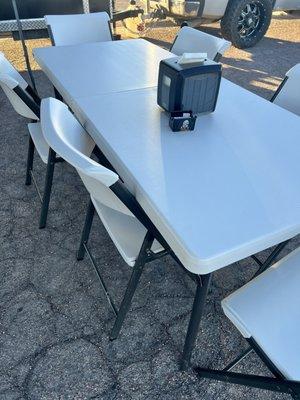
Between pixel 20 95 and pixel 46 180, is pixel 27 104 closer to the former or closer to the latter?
pixel 20 95

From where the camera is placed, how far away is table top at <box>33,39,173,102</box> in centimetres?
176

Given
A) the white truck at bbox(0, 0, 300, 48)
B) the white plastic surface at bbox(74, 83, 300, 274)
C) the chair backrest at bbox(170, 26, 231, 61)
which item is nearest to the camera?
the white plastic surface at bbox(74, 83, 300, 274)

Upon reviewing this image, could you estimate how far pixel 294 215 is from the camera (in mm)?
970

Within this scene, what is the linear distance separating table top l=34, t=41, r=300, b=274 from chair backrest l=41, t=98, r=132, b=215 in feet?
0.25

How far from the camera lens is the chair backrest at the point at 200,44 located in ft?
7.16

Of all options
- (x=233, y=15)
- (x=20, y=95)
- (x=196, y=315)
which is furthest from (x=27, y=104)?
(x=233, y=15)

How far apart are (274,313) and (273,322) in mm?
35

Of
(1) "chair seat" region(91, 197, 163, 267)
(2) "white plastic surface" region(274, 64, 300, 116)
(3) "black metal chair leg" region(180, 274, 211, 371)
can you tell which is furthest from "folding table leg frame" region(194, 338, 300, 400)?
(2) "white plastic surface" region(274, 64, 300, 116)

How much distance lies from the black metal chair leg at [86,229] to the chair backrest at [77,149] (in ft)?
1.06

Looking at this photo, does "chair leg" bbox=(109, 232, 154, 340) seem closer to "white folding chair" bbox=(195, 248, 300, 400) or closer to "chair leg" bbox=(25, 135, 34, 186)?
"white folding chair" bbox=(195, 248, 300, 400)

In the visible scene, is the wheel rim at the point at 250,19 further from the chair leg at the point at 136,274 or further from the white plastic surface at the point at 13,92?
the chair leg at the point at 136,274

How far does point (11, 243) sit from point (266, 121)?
152 centimetres

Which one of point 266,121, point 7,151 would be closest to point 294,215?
point 266,121

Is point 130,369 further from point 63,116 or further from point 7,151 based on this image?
point 7,151
